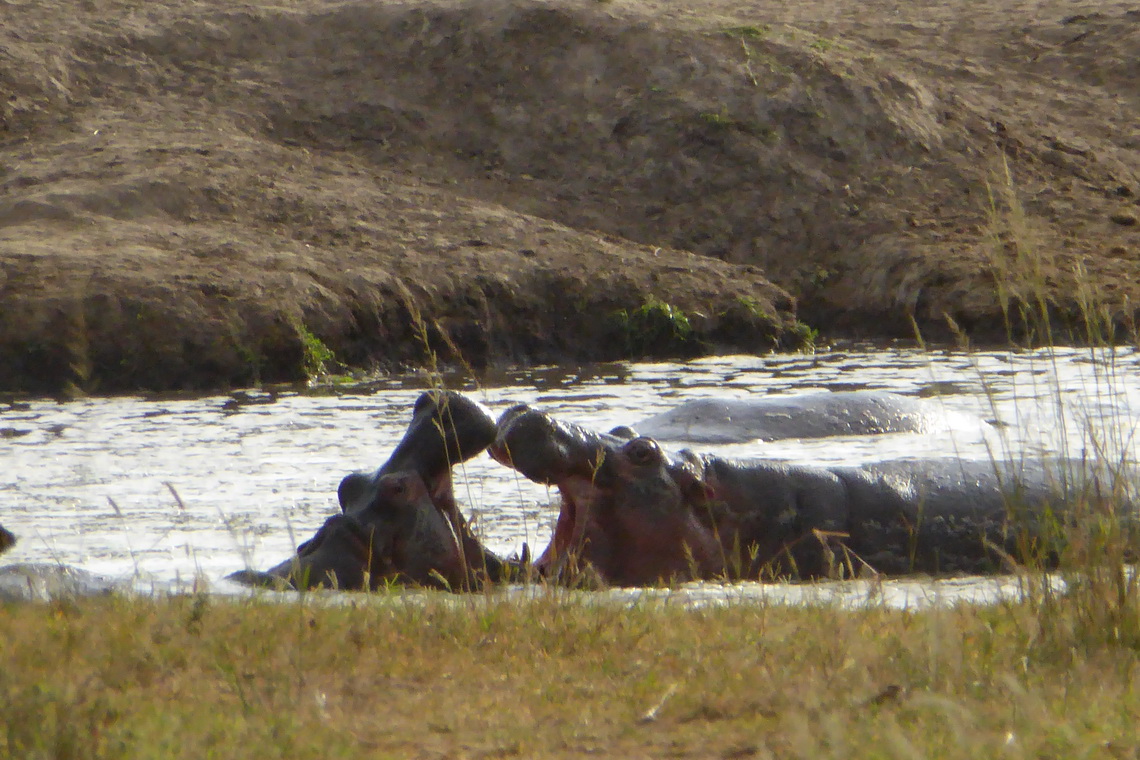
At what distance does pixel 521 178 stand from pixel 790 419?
861cm

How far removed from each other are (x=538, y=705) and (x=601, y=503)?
69.7 inches

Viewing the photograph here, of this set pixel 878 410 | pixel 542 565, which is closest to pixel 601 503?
pixel 542 565

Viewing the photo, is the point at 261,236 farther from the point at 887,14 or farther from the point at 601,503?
the point at 887,14

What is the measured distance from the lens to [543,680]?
317 cm

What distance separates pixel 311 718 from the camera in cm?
282

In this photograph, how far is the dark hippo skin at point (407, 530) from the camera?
436 centimetres

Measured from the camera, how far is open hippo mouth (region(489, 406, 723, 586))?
15.2 ft

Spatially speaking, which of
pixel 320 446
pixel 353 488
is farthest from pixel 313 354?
pixel 353 488

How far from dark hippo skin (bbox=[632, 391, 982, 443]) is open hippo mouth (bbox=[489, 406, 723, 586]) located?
2493mm

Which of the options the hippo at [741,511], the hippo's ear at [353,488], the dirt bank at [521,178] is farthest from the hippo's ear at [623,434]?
the dirt bank at [521,178]

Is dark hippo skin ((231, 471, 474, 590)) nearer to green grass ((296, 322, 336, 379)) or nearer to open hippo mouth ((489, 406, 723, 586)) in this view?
open hippo mouth ((489, 406, 723, 586))

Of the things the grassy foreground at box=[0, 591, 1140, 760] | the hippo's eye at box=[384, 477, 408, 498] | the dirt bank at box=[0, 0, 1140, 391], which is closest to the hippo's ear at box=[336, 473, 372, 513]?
the hippo's eye at box=[384, 477, 408, 498]

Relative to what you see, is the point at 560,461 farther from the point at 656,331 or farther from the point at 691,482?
the point at 656,331

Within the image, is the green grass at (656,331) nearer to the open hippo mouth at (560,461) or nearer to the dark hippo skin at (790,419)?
the dark hippo skin at (790,419)
